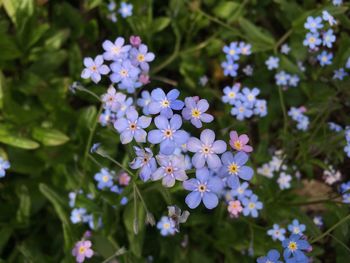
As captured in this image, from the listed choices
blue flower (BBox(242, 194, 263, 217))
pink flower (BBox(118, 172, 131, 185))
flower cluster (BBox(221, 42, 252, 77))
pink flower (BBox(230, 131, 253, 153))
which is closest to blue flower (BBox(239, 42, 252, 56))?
flower cluster (BBox(221, 42, 252, 77))

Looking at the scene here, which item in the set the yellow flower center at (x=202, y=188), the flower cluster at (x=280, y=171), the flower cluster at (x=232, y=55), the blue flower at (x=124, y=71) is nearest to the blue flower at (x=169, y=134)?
the yellow flower center at (x=202, y=188)

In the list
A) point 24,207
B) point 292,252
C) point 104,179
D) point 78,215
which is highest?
point 292,252

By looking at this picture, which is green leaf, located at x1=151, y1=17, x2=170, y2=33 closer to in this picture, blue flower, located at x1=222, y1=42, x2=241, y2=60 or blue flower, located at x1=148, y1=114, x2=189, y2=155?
blue flower, located at x1=222, y1=42, x2=241, y2=60

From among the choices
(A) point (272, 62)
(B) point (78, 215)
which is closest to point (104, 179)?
(B) point (78, 215)

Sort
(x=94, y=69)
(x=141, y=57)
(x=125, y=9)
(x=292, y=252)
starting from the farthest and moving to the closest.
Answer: (x=125, y=9) < (x=141, y=57) < (x=94, y=69) < (x=292, y=252)

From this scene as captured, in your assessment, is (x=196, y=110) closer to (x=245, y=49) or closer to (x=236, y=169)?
(x=236, y=169)

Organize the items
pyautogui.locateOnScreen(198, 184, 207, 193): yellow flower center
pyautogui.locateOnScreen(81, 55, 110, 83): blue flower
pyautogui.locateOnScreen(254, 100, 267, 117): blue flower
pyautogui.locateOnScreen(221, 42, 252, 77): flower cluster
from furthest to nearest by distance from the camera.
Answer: pyautogui.locateOnScreen(221, 42, 252, 77): flower cluster
pyautogui.locateOnScreen(254, 100, 267, 117): blue flower
pyautogui.locateOnScreen(81, 55, 110, 83): blue flower
pyautogui.locateOnScreen(198, 184, 207, 193): yellow flower center

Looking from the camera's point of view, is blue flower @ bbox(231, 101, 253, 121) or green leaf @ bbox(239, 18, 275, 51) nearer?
blue flower @ bbox(231, 101, 253, 121)
